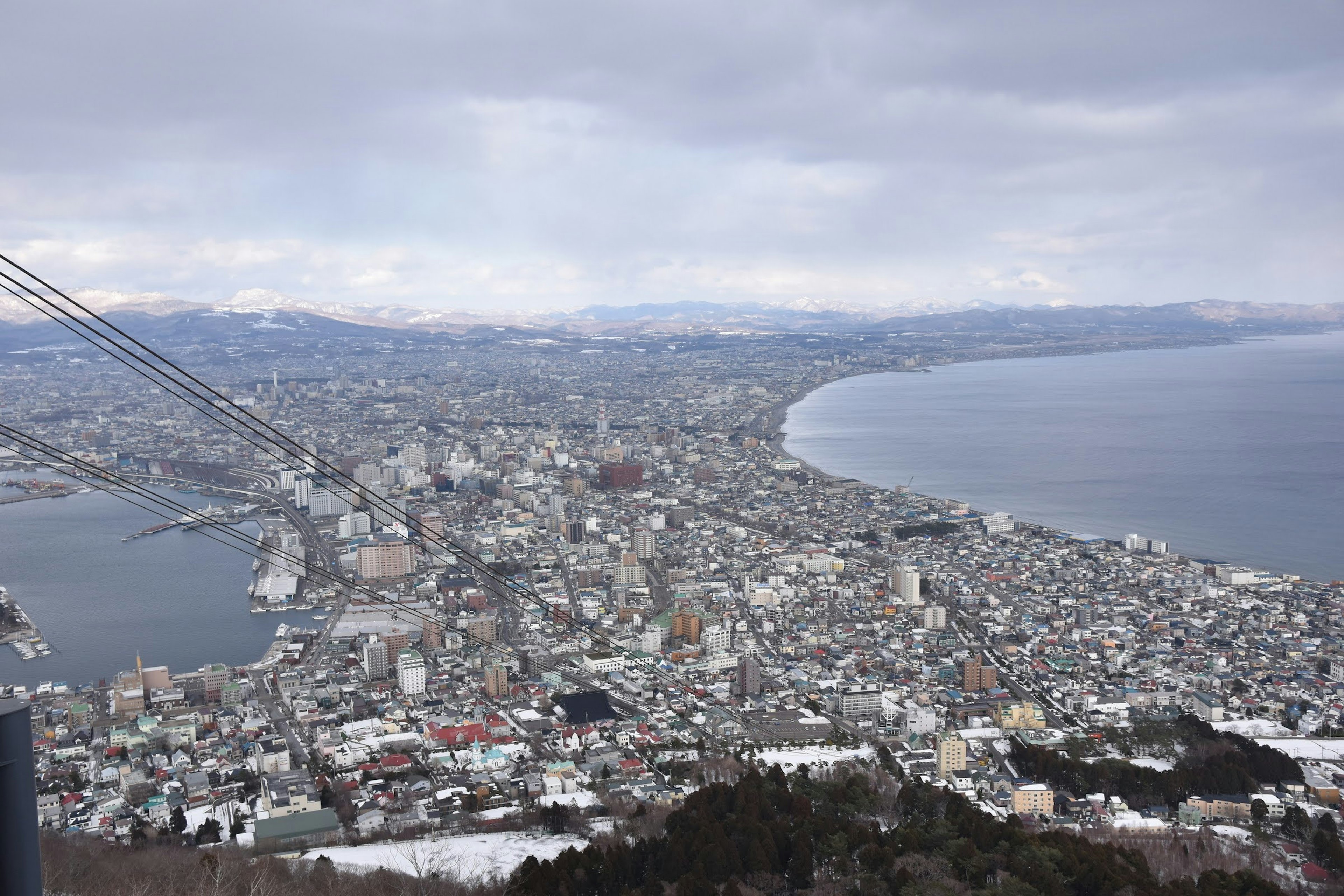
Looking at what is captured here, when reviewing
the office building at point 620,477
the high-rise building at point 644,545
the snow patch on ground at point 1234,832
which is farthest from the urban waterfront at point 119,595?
the snow patch on ground at point 1234,832

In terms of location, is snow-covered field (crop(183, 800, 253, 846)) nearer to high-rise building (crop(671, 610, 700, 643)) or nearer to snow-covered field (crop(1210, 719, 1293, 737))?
high-rise building (crop(671, 610, 700, 643))

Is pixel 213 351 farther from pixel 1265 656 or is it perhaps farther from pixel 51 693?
pixel 1265 656

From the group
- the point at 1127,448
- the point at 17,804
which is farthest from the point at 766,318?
the point at 17,804

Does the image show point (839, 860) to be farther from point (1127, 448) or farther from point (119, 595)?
point (1127, 448)

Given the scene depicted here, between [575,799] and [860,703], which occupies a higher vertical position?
[575,799]

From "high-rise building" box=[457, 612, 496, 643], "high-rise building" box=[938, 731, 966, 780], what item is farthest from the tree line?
"high-rise building" box=[457, 612, 496, 643]

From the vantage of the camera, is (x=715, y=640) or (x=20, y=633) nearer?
(x=715, y=640)
